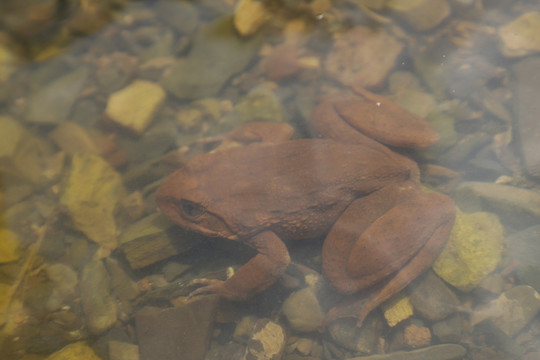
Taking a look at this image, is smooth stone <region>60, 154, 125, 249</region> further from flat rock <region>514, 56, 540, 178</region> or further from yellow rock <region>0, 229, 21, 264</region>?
flat rock <region>514, 56, 540, 178</region>

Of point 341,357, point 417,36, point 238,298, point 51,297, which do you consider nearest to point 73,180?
point 51,297

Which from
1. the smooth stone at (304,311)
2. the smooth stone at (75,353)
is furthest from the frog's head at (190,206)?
the smooth stone at (75,353)

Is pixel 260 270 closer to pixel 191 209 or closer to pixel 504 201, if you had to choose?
pixel 191 209

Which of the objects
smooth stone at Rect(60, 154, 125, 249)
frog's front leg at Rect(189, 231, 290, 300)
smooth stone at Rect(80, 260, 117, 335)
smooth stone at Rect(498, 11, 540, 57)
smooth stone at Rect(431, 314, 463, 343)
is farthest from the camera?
smooth stone at Rect(498, 11, 540, 57)

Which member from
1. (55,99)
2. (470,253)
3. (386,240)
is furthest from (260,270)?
(55,99)

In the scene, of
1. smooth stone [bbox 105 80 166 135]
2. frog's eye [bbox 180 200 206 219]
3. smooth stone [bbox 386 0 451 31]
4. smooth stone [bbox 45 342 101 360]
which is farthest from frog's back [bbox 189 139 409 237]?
smooth stone [bbox 386 0 451 31]
